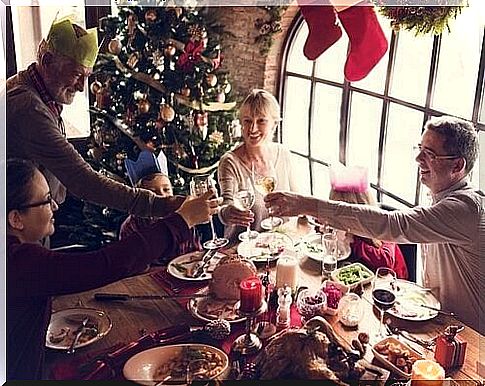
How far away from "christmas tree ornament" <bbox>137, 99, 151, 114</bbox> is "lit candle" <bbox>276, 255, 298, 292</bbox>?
1.52 feet

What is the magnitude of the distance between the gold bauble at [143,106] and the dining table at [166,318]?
36cm

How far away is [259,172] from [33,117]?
52 cm

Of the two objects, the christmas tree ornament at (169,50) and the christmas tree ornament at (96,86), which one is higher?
the christmas tree ornament at (169,50)

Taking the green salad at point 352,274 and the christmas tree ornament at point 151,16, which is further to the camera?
the green salad at point 352,274

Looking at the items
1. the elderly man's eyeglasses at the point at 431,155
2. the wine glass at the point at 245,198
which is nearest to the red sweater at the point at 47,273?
the wine glass at the point at 245,198

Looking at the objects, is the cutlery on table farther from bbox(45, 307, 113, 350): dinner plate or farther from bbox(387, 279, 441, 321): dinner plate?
bbox(387, 279, 441, 321): dinner plate

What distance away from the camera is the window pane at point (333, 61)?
1.44 meters

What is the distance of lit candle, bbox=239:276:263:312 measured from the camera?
1.48 metres

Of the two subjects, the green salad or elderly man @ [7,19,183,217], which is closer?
elderly man @ [7,19,183,217]

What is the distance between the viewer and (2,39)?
140 centimetres

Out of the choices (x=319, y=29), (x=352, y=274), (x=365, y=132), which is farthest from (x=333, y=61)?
(x=352, y=274)

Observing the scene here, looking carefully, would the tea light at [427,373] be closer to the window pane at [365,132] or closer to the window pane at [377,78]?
the window pane at [365,132]

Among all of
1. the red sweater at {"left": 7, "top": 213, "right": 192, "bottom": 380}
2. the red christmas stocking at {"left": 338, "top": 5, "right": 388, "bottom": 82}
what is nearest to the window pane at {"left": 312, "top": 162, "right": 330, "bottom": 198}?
the red christmas stocking at {"left": 338, "top": 5, "right": 388, "bottom": 82}

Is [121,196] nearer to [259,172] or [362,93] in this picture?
[259,172]
